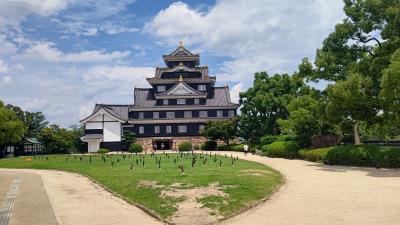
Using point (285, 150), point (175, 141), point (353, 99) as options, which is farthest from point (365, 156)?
point (175, 141)

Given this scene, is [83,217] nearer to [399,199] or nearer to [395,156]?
[399,199]

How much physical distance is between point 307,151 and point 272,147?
20.3ft

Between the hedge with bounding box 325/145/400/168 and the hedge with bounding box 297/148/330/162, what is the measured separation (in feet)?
4.29

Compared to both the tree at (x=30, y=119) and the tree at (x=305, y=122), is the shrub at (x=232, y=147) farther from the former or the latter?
the tree at (x=30, y=119)

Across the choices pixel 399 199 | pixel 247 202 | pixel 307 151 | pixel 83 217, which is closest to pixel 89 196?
pixel 83 217

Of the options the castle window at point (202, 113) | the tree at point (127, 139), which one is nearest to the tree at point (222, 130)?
the castle window at point (202, 113)

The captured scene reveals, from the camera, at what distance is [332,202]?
47.6 feet

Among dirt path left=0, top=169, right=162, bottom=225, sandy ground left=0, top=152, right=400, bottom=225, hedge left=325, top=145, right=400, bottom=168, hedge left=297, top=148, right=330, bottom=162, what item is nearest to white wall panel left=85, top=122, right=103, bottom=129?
hedge left=297, top=148, right=330, bottom=162

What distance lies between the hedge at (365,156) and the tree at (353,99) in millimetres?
2283

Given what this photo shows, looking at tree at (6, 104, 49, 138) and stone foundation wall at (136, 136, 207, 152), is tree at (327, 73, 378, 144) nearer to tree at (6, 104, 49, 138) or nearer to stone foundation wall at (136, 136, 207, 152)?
stone foundation wall at (136, 136, 207, 152)

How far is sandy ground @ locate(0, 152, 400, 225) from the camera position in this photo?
12.5 meters

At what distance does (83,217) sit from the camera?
13531 mm

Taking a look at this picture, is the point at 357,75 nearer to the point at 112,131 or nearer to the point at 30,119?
the point at 112,131

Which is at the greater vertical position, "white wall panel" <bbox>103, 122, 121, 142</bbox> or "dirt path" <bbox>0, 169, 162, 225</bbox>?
"white wall panel" <bbox>103, 122, 121, 142</bbox>
